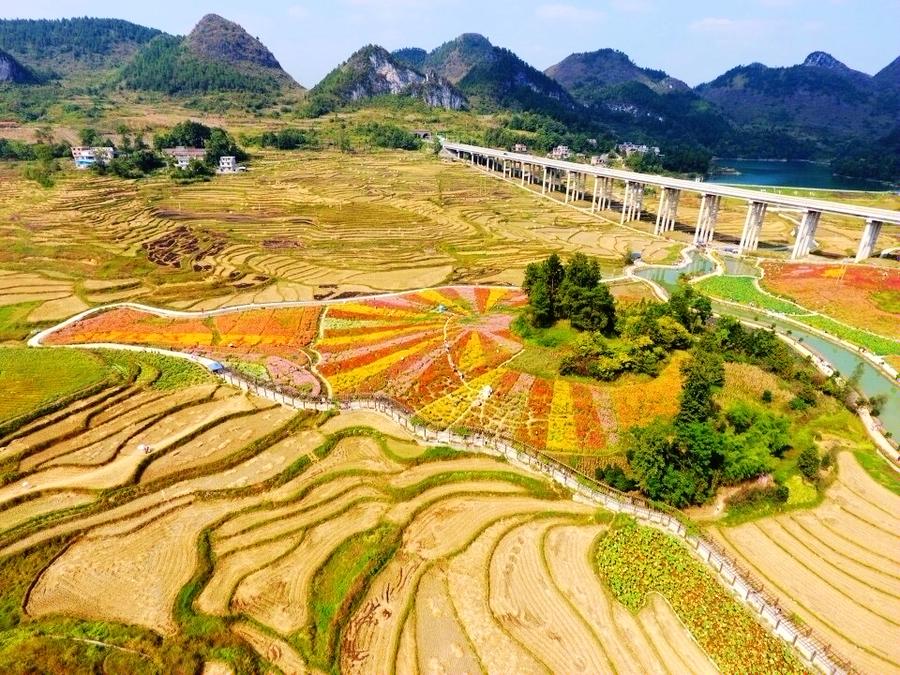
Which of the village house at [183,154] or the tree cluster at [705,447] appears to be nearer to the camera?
the tree cluster at [705,447]

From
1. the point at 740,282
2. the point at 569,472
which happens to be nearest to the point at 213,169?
the point at 740,282

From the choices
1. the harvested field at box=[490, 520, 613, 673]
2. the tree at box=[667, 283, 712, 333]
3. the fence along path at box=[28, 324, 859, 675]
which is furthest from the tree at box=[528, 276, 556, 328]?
the harvested field at box=[490, 520, 613, 673]

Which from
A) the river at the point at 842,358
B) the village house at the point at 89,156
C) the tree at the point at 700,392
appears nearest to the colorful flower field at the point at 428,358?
the tree at the point at 700,392

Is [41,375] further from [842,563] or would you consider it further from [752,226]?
[752,226]

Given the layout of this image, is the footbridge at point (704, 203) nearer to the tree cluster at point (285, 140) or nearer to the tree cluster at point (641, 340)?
the tree cluster at point (641, 340)

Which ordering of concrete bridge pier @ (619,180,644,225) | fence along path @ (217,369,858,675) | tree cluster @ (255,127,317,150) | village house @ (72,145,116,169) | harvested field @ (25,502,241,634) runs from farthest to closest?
tree cluster @ (255,127,317,150) < village house @ (72,145,116,169) < concrete bridge pier @ (619,180,644,225) < harvested field @ (25,502,241,634) < fence along path @ (217,369,858,675)

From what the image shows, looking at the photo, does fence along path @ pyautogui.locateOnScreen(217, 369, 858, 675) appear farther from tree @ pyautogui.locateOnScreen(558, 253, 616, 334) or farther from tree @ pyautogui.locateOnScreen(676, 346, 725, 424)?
tree @ pyautogui.locateOnScreen(558, 253, 616, 334)

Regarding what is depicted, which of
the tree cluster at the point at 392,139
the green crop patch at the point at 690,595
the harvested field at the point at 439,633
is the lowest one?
the harvested field at the point at 439,633
